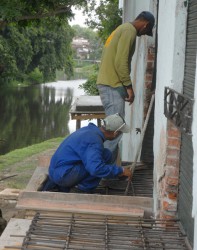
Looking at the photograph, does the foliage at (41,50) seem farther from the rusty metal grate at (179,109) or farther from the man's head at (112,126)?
the rusty metal grate at (179,109)

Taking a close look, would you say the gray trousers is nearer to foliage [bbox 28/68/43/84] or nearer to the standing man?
the standing man

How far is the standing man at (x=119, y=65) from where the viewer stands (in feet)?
18.0

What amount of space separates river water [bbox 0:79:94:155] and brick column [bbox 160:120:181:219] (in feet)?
53.2

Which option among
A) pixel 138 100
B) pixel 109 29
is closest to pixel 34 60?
pixel 109 29

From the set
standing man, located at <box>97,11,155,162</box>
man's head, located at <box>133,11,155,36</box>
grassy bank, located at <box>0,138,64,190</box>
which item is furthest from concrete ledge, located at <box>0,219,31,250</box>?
grassy bank, located at <box>0,138,64,190</box>

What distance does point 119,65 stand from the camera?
5.58m

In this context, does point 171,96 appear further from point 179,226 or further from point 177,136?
point 179,226

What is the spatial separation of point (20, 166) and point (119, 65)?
8.81 meters

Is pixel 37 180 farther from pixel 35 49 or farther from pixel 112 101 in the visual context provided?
pixel 35 49

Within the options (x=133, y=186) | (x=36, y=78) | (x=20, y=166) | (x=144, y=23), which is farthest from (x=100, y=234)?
(x=36, y=78)

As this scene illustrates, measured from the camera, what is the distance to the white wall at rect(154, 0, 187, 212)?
3.63 m

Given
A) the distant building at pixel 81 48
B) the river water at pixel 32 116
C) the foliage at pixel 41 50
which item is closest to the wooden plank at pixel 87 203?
the river water at pixel 32 116

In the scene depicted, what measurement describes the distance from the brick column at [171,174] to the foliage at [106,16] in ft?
Result: 36.3

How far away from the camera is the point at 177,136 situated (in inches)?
148
